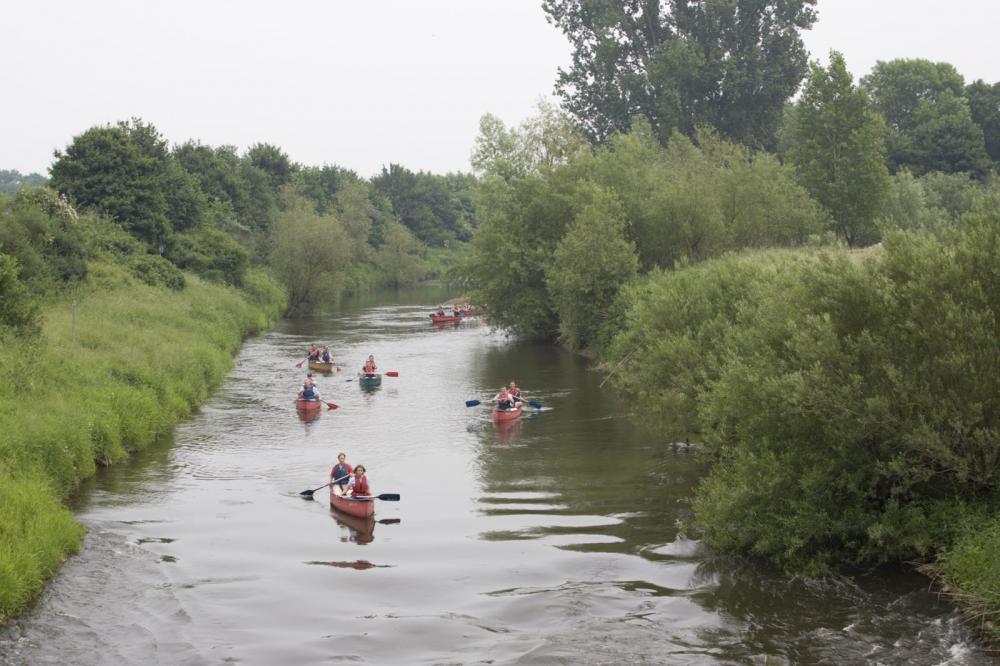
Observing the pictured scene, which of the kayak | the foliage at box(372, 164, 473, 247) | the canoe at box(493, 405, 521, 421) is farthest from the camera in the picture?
the foliage at box(372, 164, 473, 247)

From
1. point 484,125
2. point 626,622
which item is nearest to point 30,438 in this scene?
point 626,622

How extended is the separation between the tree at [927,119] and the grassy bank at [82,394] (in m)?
49.5

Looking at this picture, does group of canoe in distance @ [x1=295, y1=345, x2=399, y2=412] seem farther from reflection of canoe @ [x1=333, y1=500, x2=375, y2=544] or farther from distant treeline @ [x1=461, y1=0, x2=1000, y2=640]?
Answer: reflection of canoe @ [x1=333, y1=500, x2=375, y2=544]

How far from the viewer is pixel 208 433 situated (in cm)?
2908

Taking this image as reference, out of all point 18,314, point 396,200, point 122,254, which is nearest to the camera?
point 18,314

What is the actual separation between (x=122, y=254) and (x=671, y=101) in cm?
3884

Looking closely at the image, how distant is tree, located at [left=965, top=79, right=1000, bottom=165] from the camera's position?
7600 centimetres

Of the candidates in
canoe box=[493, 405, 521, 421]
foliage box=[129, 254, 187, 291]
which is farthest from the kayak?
foliage box=[129, 254, 187, 291]

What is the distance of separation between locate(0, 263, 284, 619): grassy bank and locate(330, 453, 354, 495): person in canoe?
5.54 m

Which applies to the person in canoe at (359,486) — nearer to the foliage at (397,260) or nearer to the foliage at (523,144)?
the foliage at (523,144)

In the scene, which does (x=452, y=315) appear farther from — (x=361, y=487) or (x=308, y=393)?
(x=361, y=487)

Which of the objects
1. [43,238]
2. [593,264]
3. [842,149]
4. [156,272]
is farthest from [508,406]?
[842,149]

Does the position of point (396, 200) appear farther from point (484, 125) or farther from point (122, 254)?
point (122, 254)

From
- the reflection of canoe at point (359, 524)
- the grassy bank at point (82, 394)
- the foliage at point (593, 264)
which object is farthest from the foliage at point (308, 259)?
the reflection of canoe at point (359, 524)
